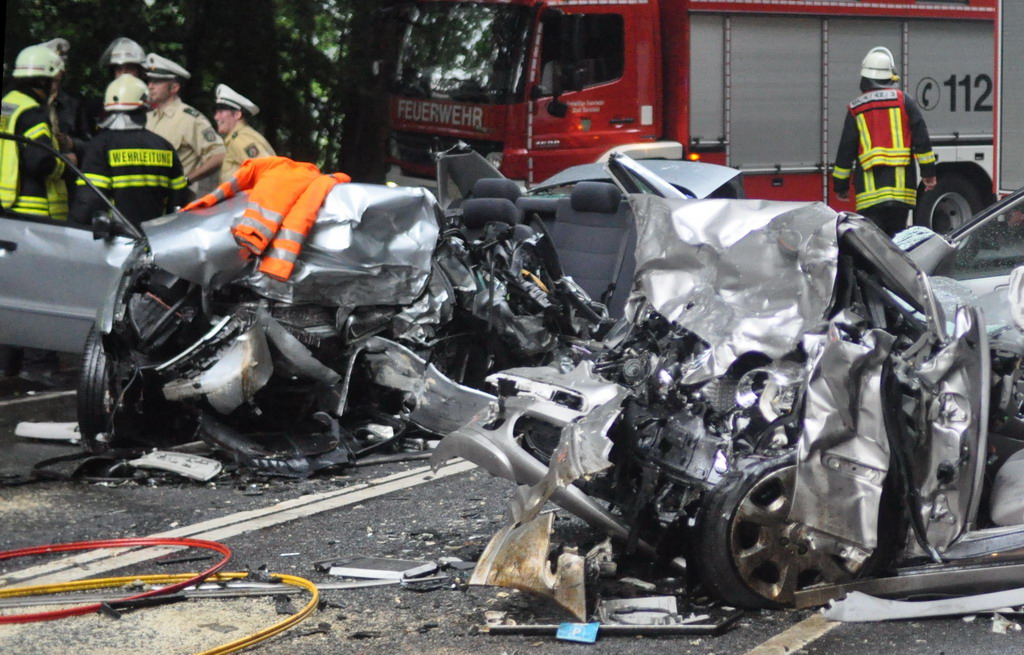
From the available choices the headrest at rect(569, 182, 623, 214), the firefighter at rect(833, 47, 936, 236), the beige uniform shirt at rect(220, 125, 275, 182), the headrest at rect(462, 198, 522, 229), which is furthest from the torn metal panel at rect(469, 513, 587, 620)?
the firefighter at rect(833, 47, 936, 236)

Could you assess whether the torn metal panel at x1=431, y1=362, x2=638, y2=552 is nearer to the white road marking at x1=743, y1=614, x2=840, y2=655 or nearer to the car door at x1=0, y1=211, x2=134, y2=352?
the white road marking at x1=743, y1=614, x2=840, y2=655

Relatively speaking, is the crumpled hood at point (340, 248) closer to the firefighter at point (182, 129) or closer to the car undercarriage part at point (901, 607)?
the car undercarriage part at point (901, 607)

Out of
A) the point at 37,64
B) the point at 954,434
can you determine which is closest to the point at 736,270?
the point at 954,434

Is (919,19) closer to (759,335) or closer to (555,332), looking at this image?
(555,332)

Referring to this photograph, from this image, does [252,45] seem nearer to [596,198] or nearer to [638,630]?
[596,198]

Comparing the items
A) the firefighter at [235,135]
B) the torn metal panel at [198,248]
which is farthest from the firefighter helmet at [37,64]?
the torn metal panel at [198,248]

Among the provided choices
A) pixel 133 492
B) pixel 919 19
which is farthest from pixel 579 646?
pixel 919 19

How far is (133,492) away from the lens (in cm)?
666

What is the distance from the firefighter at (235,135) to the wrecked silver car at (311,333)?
3410 millimetres

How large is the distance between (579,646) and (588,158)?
30.5 feet

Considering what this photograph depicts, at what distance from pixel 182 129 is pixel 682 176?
3830 millimetres

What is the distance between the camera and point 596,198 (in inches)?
332

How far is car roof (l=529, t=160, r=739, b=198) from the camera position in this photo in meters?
9.12

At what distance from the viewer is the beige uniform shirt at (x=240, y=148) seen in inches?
412
